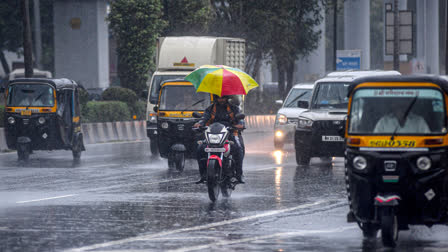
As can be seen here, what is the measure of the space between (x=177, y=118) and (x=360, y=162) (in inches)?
454

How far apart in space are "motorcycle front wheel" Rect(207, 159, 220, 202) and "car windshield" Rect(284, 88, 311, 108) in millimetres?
13097

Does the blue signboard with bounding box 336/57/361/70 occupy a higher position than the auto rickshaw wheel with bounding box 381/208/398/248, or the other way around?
the blue signboard with bounding box 336/57/361/70

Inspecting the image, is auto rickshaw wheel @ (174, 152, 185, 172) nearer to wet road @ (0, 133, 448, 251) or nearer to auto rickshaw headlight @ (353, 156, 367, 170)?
wet road @ (0, 133, 448, 251)

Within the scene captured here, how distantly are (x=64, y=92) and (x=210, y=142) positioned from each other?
1047cm

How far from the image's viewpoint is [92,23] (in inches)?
2226

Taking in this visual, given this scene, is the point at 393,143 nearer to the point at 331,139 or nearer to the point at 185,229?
the point at 185,229

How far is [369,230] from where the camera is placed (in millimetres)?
11102

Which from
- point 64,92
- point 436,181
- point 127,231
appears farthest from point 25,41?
point 436,181

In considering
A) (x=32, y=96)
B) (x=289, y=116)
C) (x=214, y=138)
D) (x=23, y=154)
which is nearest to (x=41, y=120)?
(x=32, y=96)

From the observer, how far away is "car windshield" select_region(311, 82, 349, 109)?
72.4ft

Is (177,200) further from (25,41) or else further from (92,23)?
(92,23)

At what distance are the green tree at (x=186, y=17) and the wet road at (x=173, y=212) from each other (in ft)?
68.2

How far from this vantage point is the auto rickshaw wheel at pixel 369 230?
11.0m

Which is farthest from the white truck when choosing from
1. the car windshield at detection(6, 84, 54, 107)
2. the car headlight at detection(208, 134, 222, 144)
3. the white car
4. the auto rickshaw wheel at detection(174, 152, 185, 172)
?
the car headlight at detection(208, 134, 222, 144)
